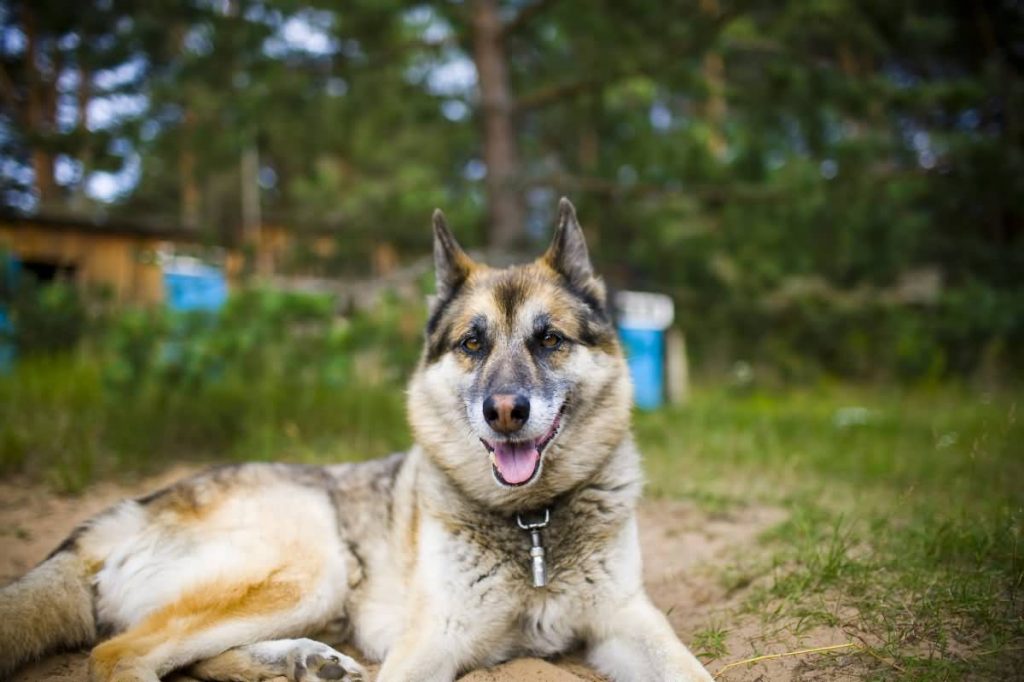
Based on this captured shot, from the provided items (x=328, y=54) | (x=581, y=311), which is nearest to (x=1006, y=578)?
(x=581, y=311)

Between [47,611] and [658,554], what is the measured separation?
122 inches

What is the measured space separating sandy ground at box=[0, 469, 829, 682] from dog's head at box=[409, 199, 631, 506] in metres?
0.84

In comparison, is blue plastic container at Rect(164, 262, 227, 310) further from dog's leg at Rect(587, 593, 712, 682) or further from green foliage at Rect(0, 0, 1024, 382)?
dog's leg at Rect(587, 593, 712, 682)

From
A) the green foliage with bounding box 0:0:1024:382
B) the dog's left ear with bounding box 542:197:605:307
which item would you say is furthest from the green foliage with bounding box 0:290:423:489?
the dog's left ear with bounding box 542:197:605:307

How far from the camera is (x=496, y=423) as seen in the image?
2643 mm

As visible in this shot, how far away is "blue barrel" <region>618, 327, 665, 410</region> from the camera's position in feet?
32.2

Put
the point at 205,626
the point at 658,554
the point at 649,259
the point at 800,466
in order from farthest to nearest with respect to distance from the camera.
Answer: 1. the point at 649,259
2. the point at 800,466
3. the point at 658,554
4. the point at 205,626

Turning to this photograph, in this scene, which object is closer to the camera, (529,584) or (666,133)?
(529,584)

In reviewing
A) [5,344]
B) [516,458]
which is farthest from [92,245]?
[516,458]

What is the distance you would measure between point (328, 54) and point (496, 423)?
7.36 m

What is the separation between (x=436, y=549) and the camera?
2.82 m

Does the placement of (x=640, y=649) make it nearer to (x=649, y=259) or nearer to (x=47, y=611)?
(x=47, y=611)

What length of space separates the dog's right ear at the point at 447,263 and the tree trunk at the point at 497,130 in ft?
17.1

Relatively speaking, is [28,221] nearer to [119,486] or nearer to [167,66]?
[167,66]
